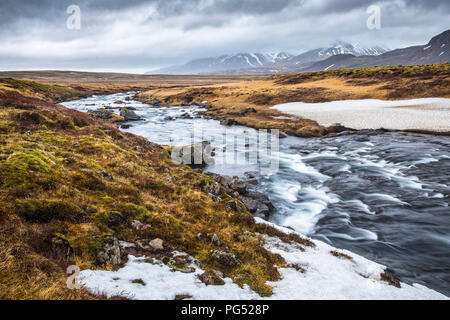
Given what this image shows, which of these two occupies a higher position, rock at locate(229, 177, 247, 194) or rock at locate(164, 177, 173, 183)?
rock at locate(164, 177, 173, 183)

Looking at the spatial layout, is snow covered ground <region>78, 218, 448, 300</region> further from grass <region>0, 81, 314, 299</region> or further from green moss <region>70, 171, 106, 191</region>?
green moss <region>70, 171, 106, 191</region>

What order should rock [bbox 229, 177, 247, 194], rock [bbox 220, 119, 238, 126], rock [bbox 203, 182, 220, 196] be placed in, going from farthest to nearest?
rock [bbox 220, 119, 238, 126], rock [bbox 229, 177, 247, 194], rock [bbox 203, 182, 220, 196]

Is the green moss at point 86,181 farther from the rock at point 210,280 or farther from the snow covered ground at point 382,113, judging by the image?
the snow covered ground at point 382,113

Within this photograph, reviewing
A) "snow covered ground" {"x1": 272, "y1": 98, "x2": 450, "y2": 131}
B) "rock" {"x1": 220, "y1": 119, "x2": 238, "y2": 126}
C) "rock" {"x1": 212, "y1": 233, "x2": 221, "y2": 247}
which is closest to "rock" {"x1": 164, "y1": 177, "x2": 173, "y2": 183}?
"rock" {"x1": 212, "y1": 233, "x2": 221, "y2": 247}

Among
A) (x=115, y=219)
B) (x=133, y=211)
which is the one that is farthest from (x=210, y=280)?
(x=133, y=211)

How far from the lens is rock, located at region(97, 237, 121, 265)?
744 centimetres

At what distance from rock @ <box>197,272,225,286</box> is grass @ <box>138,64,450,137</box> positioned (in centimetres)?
3553

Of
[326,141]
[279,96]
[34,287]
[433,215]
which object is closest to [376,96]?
[279,96]

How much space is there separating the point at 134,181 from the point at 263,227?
7.09 meters

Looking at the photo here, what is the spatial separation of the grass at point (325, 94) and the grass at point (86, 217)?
31.1 meters

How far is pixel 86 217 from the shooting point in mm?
8852

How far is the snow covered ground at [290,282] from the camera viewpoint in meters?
6.59

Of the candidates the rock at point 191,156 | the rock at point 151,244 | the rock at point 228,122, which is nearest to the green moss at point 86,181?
the rock at point 151,244
